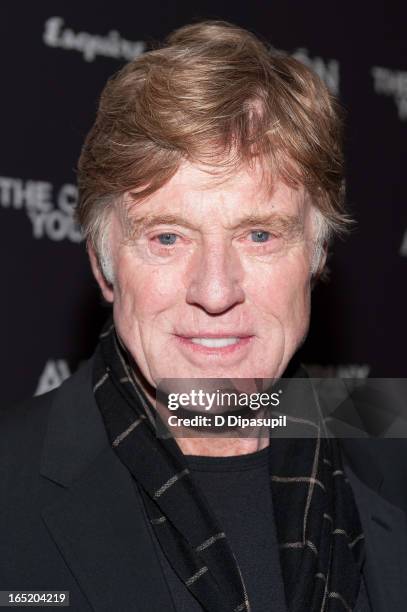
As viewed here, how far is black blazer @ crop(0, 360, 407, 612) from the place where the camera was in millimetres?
1554

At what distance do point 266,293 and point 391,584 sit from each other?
26.3 inches

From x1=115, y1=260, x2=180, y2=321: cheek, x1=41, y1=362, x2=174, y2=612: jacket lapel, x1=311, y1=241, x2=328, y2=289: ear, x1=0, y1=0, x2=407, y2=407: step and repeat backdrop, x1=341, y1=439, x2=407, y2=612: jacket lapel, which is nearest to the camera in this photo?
x1=41, y1=362, x2=174, y2=612: jacket lapel

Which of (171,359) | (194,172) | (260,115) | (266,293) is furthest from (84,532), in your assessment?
(260,115)

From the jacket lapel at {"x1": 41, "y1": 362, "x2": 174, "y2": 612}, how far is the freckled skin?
196mm

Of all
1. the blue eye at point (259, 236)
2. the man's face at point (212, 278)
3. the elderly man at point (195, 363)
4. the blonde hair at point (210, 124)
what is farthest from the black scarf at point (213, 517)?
the blue eye at point (259, 236)

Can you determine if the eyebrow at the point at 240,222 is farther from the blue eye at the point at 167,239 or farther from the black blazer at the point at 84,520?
the black blazer at the point at 84,520

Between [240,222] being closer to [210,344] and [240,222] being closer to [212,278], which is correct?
[212,278]

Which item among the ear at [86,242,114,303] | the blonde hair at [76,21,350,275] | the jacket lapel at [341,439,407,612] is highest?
the blonde hair at [76,21,350,275]

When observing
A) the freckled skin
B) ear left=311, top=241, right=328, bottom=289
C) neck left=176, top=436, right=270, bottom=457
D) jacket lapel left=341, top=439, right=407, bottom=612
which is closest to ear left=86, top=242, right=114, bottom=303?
the freckled skin

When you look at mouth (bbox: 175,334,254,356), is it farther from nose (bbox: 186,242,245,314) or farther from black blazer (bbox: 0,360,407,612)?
black blazer (bbox: 0,360,407,612)

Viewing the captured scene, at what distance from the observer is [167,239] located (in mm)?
1675

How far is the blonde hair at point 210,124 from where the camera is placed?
64.5 inches

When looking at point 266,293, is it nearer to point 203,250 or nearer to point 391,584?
point 203,250

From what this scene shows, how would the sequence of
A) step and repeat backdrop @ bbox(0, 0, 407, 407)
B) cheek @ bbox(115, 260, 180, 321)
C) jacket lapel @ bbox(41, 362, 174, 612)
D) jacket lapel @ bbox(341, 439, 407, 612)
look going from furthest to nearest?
step and repeat backdrop @ bbox(0, 0, 407, 407), jacket lapel @ bbox(341, 439, 407, 612), cheek @ bbox(115, 260, 180, 321), jacket lapel @ bbox(41, 362, 174, 612)
